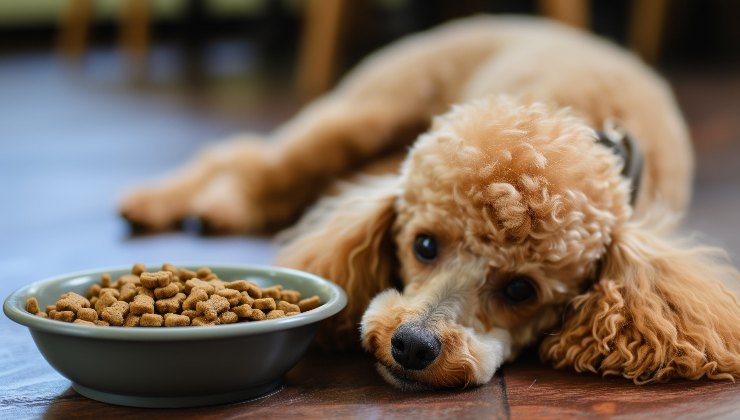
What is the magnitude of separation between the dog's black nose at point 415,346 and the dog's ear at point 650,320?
0.28 metres

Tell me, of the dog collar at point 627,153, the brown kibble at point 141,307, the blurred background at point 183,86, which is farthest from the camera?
the blurred background at point 183,86

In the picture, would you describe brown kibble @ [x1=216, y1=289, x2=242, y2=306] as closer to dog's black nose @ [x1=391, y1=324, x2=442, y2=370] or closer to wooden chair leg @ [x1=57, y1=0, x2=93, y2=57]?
dog's black nose @ [x1=391, y1=324, x2=442, y2=370]

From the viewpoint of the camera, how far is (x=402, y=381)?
4.52 feet

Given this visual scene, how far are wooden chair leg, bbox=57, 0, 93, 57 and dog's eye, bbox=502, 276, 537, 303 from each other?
5.90m

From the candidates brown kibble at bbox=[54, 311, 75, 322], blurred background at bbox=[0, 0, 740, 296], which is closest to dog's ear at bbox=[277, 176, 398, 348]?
brown kibble at bbox=[54, 311, 75, 322]

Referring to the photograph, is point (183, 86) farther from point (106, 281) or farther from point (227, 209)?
point (106, 281)

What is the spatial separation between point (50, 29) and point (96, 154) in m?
4.63

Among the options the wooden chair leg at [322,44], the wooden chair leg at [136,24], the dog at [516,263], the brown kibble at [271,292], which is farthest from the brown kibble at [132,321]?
the wooden chair leg at [136,24]

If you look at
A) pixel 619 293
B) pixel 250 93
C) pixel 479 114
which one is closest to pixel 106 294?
pixel 479 114

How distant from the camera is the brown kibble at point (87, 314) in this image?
4.21ft

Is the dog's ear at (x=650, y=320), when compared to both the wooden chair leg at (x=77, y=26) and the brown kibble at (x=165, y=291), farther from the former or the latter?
the wooden chair leg at (x=77, y=26)

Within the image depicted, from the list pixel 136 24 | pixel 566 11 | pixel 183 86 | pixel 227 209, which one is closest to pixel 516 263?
pixel 227 209

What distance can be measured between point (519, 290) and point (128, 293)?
594 mm

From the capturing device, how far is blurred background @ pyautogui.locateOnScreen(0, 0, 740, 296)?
243 centimetres
